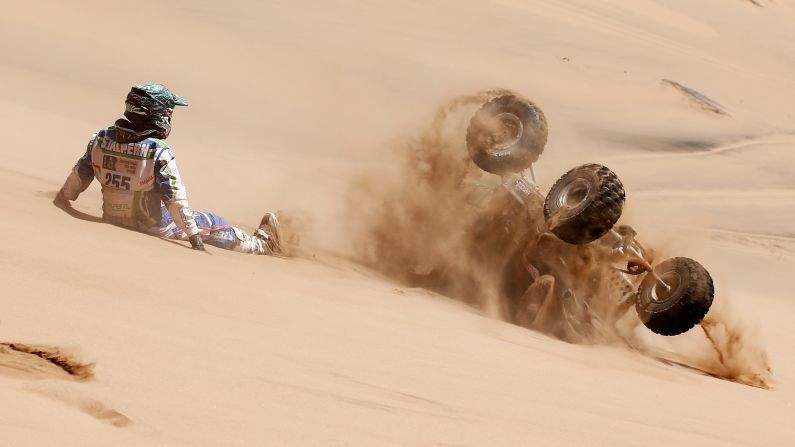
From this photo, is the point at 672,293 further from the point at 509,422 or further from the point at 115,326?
the point at 115,326

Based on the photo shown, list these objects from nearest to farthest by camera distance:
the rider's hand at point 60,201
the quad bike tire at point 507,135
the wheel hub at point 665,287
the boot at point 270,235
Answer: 1. the rider's hand at point 60,201
2. the wheel hub at point 665,287
3. the boot at point 270,235
4. the quad bike tire at point 507,135

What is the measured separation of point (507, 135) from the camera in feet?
25.3

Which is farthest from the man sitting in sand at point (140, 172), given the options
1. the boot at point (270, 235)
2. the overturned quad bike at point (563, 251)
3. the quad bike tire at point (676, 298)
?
the quad bike tire at point (676, 298)

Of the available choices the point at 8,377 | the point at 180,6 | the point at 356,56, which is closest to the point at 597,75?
the point at 356,56

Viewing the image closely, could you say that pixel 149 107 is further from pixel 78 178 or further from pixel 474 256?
pixel 474 256

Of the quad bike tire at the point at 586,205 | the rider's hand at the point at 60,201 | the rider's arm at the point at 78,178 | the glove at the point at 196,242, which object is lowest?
the glove at the point at 196,242

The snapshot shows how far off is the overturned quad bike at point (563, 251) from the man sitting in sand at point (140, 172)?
239 centimetres

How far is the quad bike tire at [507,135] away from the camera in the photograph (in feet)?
24.8

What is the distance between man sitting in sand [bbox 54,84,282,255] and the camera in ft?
20.2

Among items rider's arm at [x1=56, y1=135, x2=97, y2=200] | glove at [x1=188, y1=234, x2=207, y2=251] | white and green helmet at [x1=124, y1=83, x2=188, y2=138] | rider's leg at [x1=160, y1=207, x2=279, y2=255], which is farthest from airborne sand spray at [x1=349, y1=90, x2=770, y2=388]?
rider's arm at [x1=56, y1=135, x2=97, y2=200]

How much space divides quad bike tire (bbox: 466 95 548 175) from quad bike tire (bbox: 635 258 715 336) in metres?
1.30

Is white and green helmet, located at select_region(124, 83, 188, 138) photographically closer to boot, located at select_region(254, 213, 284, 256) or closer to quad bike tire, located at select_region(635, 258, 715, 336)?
boot, located at select_region(254, 213, 284, 256)

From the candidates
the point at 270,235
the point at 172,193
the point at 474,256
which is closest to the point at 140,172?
the point at 172,193

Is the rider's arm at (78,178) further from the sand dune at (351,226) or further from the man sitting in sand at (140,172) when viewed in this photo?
the sand dune at (351,226)
